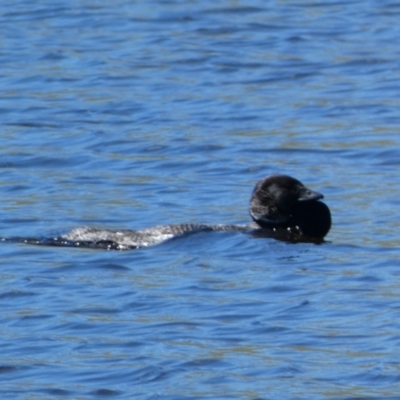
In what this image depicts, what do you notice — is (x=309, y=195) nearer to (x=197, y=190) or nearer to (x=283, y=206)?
(x=283, y=206)

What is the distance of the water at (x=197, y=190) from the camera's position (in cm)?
701

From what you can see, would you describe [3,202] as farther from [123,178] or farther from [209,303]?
[209,303]

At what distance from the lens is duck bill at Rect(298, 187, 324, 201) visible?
10.6 meters

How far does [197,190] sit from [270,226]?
1563 millimetres

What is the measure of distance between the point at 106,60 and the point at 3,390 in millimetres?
13095

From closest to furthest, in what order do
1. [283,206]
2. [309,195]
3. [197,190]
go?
[309,195], [283,206], [197,190]

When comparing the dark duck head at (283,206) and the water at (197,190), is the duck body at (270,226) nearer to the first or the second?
the dark duck head at (283,206)

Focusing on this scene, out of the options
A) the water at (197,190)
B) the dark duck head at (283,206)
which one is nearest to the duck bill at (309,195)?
the dark duck head at (283,206)

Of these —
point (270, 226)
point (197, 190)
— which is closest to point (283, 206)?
point (270, 226)

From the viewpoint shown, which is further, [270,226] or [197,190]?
[197,190]

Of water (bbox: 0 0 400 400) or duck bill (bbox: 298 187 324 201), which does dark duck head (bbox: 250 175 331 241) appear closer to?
duck bill (bbox: 298 187 324 201)

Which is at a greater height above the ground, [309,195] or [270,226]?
[309,195]

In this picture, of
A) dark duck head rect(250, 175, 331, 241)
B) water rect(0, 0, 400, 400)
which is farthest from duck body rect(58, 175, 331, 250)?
water rect(0, 0, 400, 400)

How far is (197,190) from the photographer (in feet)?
40.3
